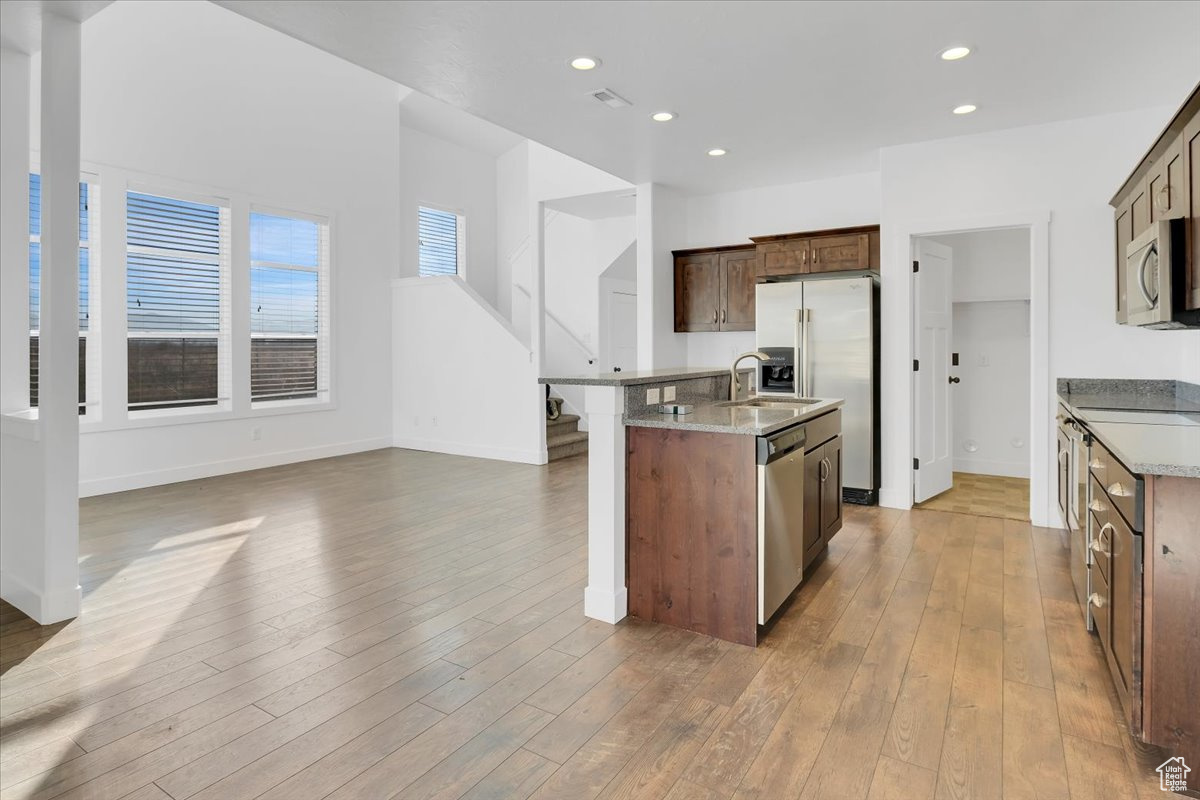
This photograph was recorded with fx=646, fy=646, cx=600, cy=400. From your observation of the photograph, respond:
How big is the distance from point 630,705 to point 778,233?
4.88 m

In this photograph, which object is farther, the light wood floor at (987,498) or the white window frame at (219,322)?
the white window frame at (219,322)

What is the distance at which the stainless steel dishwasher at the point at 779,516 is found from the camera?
2.70m

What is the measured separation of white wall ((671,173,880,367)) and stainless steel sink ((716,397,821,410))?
232cm

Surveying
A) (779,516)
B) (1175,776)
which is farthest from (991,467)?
(1175,776)

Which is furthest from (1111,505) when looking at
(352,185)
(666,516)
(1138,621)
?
(352,185)

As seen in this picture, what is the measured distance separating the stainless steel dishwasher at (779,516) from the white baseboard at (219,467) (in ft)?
18.9

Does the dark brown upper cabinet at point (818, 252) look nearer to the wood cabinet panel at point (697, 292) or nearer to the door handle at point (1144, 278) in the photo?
the wood cabinet panel at point (697, 292)

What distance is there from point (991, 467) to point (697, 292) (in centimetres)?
331

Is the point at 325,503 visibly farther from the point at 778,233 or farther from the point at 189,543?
the point at 778,233

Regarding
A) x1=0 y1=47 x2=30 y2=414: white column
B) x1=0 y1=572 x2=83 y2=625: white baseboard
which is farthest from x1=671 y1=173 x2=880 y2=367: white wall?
x1=0 y1=572 x2=83 y2=625: white baseboard

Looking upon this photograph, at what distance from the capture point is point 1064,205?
440 cm

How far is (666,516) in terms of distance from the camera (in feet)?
9.62

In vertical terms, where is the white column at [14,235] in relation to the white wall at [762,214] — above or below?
below

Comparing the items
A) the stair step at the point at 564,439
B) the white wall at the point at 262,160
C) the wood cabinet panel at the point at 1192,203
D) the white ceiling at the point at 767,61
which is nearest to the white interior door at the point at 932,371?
the white ceiling at the point at 767,61
